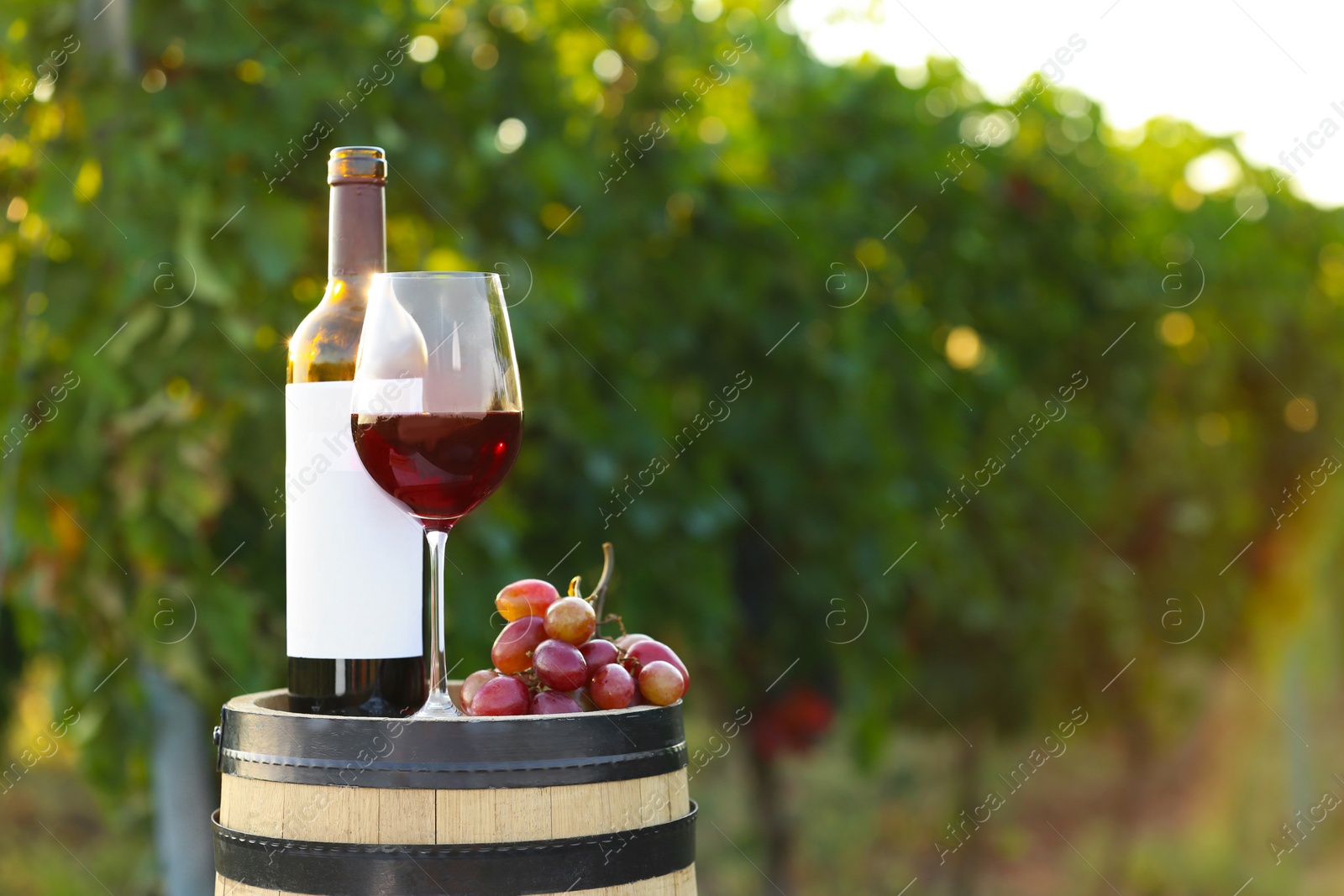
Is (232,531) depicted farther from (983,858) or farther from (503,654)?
(983,858)

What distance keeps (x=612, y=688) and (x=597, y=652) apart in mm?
47

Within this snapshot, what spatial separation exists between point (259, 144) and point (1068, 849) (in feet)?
16.3

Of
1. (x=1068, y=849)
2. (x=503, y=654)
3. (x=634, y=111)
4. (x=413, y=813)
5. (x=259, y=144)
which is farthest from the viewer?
(x=1068, y=849)

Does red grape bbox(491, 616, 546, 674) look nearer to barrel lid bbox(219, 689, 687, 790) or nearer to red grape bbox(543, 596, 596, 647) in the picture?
red grape bbox(543, 596, 596, 647)

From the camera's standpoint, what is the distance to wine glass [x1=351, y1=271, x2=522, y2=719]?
1313mm

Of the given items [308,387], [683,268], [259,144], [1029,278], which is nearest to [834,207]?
Answer: [683,268]

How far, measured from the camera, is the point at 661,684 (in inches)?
53.9

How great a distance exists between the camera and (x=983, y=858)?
5.57m

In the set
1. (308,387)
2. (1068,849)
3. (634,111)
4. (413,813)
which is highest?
(634,111)

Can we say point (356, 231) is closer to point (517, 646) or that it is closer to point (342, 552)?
point (342, 552)

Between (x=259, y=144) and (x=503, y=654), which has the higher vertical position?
(x=259, y=144)

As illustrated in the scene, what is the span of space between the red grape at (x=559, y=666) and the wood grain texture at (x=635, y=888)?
0.63 ft

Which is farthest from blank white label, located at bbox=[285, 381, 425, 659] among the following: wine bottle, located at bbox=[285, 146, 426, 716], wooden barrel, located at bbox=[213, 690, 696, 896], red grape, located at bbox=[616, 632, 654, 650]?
red grape, located at bbox=[616, 632, 654, 650]

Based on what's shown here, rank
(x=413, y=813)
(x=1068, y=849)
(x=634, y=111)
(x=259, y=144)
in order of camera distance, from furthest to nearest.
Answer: (x=1068, y=849) → (x=634, y=111) → (x=259, y=144) → (x=413, y=813)
